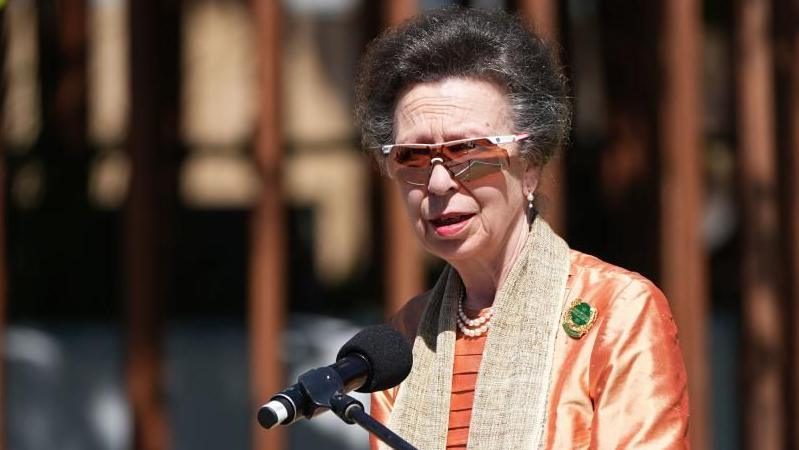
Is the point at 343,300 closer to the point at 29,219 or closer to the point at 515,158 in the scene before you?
the point at 29,219

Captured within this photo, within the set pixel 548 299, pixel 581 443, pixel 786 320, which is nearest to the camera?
pixel 581 443

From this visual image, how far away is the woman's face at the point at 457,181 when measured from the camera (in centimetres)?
253

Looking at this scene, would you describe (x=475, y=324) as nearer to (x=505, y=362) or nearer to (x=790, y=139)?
(x=505, y=362)

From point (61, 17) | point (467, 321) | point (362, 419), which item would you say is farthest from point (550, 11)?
point (362, 419)

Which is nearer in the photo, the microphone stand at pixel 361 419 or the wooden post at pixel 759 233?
the microphone stand at pixel 361 419

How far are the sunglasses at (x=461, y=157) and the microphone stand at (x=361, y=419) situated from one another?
535mm

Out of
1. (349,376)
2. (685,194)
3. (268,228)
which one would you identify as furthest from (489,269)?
(685,194)

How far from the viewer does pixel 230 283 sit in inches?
243

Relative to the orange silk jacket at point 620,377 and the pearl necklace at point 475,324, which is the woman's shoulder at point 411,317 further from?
the orange silk jacket at point 620,377

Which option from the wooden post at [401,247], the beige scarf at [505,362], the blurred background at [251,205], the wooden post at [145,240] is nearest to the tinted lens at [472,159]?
the beige scarf at [505,362]

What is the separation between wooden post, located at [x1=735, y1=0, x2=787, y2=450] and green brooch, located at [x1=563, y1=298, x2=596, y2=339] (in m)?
3.89

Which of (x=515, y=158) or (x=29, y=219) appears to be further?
(x=29, y=219)

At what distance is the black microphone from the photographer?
7.04 feet

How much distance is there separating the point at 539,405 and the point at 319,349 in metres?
3.70
